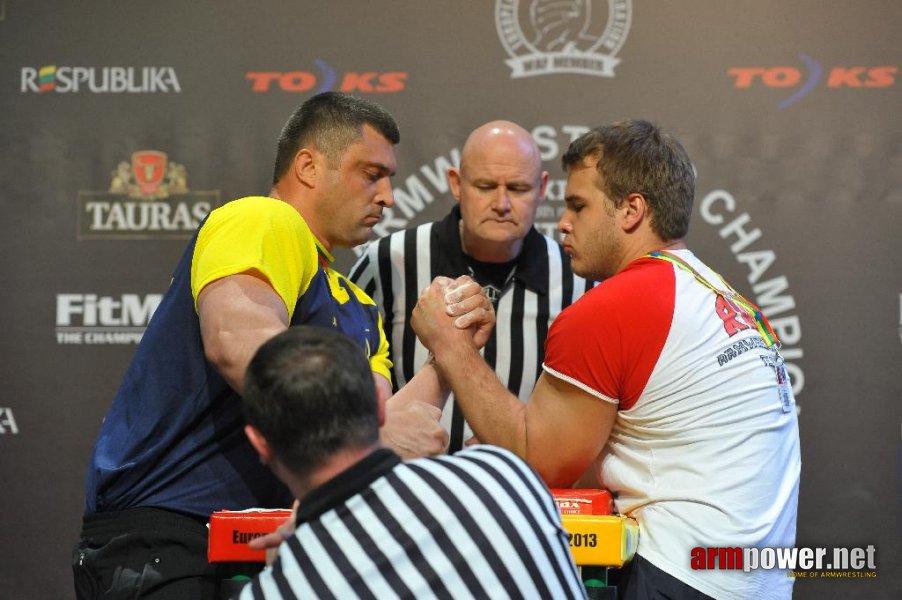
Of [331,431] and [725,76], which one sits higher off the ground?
[725,76]

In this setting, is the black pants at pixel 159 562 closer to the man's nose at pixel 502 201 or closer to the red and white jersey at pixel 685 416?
the red and white jersey at pixel 685 416

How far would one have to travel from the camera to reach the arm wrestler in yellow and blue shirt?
1.82 m

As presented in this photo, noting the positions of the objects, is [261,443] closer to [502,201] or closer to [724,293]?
[724,293]

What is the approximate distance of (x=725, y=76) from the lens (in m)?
3.45

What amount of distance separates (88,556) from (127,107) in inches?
81.7

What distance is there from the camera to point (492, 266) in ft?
10.5

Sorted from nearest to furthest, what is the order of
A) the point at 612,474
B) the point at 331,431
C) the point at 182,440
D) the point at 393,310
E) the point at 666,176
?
the point at 331,431 → the point at 182,440 → the point at 612,474 → the point at 666,176 → the point at 393,310

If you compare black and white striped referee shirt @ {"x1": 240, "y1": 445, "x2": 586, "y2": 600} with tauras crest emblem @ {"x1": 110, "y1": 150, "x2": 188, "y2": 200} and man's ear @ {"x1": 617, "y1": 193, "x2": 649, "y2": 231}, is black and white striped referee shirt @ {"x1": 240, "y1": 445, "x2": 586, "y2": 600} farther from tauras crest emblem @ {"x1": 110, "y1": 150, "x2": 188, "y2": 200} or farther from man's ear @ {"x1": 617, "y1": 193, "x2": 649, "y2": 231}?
tauras crest emblem @ {"x1": 110, "y1": 150, "x2": 188, "y2": 200}

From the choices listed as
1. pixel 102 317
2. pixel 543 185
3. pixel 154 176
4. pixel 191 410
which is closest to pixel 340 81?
pixel 154 176

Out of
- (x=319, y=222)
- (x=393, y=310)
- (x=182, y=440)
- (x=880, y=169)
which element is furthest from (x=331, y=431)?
(x=880, y=169)

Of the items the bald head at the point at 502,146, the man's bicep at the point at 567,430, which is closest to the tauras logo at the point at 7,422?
the bald head at the point at 502,146

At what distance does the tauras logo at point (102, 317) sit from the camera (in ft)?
11.5

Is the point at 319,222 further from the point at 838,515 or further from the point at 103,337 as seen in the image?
the point at 838,515

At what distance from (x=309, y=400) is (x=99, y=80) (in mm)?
2652
